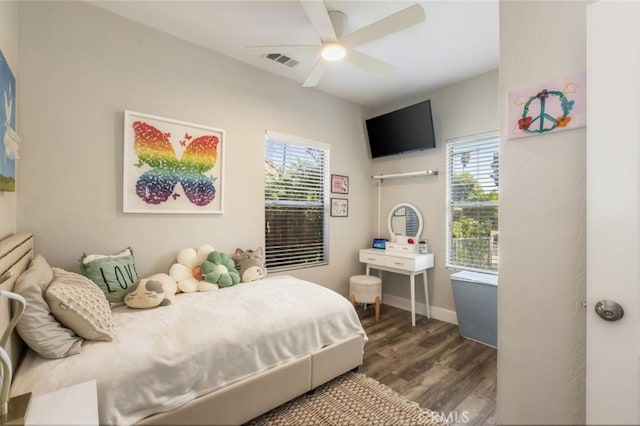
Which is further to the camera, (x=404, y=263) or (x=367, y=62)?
(x=404, y=263)

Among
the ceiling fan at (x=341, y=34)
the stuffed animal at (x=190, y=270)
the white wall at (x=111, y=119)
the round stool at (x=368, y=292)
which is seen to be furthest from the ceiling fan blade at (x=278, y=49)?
the round stool at (x=368, y=292)

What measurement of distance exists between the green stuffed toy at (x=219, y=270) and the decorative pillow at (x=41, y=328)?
0.92 meters

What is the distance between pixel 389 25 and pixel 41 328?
2.07m

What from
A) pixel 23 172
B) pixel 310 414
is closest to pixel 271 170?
pixel 23 172

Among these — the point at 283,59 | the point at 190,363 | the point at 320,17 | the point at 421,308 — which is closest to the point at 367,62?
the point at 320,17

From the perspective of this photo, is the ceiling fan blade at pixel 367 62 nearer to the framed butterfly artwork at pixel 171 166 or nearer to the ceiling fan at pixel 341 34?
the ceiling fan at pixel 341 34

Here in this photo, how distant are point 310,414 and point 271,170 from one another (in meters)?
1.94

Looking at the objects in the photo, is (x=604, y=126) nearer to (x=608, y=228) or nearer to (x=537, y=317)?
(x=608, y=228)

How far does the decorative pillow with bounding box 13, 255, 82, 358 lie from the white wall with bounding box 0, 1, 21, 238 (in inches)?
18.0

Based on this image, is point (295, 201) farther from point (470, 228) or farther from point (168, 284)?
point (470, 228)

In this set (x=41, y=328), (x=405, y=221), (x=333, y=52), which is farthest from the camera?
(x=405, y=221)

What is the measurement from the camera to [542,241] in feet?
1.76

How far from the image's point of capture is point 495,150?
233 centimetres

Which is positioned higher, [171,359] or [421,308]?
[171,359]
